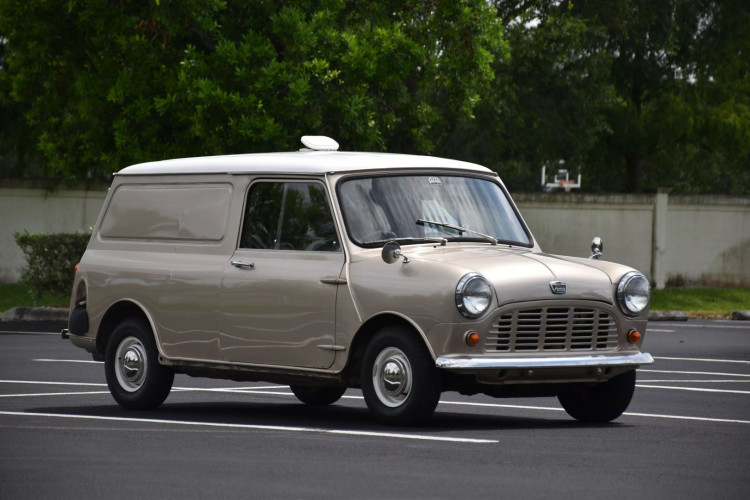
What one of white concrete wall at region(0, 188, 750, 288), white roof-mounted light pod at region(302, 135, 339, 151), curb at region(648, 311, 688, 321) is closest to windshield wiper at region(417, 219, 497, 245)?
white roof-mounted light pod at region(302, 135, 339, 151)

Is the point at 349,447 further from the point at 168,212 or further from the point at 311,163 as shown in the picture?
the point at 168,212

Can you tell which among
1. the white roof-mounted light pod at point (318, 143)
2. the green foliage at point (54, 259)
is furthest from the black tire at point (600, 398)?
the green foliage at point (54, 259)

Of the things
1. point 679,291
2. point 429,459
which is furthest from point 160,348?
point 679,291

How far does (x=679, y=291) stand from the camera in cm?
3088

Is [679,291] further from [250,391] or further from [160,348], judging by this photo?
[160,348]

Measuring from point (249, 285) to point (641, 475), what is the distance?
3883mm

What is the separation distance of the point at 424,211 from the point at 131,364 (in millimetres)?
2657

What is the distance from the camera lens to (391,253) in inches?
413

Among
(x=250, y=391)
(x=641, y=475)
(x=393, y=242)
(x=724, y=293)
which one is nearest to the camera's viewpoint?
(x=641, y=475)

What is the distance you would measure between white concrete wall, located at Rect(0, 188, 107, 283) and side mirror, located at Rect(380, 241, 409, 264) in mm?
21155

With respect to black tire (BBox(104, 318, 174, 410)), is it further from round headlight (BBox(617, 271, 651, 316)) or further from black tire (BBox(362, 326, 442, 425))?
round headlight (BBox(617, 271, 651, 316))

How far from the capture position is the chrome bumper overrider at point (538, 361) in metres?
9.98

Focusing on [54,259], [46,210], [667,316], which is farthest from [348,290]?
[46,210]

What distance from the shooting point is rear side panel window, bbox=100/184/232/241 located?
11852mm
